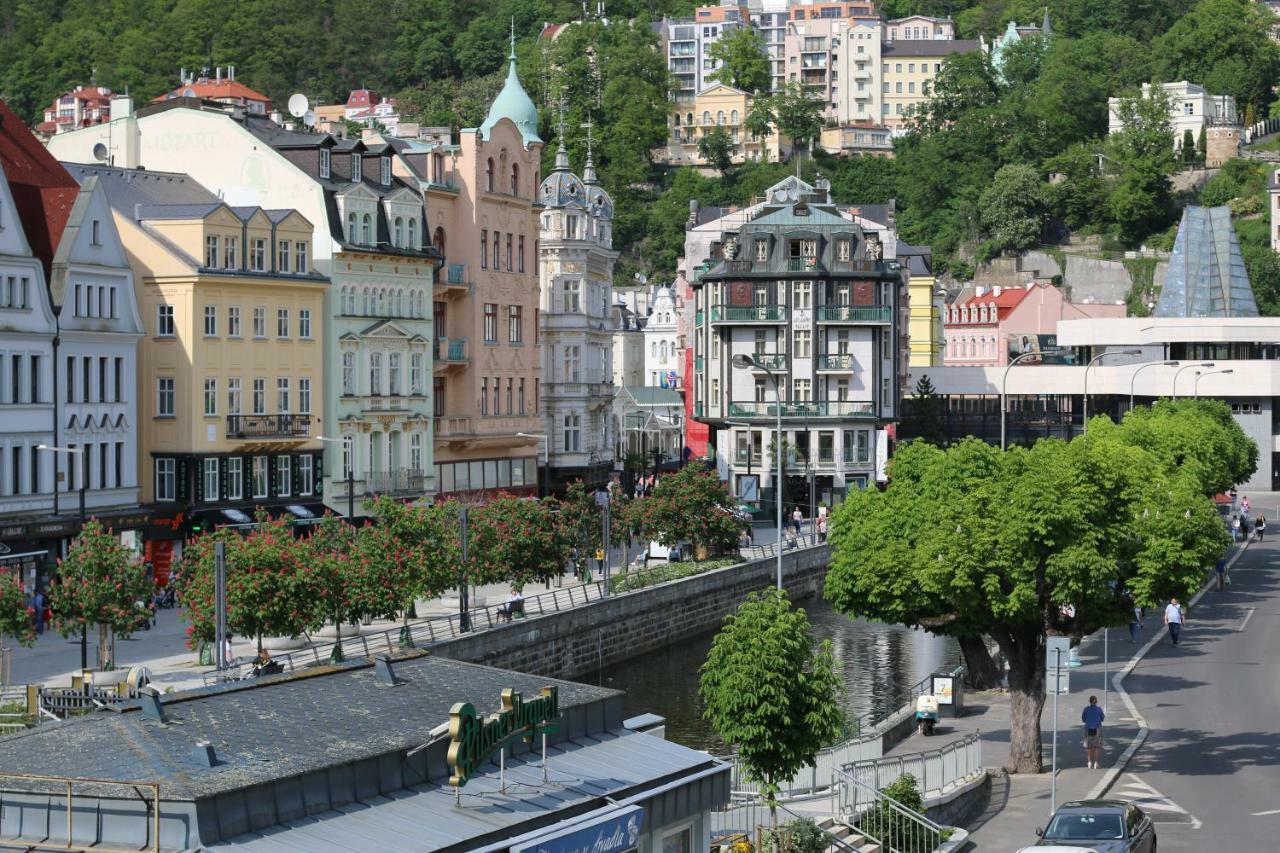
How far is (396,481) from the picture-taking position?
80.0 metres

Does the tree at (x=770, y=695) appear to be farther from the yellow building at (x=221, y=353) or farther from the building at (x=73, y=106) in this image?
the building at (x=73, y=106)

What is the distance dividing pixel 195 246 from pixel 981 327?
360 ft

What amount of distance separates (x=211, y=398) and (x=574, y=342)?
94.2 ft

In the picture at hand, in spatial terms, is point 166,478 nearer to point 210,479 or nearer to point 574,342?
point 210,479

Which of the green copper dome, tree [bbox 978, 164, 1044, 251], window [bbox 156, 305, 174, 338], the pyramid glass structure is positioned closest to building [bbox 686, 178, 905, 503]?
the green copper dome

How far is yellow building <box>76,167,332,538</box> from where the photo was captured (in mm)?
70375

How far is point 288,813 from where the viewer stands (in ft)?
74.0

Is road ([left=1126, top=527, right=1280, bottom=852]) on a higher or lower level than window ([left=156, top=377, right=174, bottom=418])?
lower

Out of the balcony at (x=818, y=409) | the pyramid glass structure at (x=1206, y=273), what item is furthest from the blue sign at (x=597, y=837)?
the pyramid glass structure at (x=1206, y=273)

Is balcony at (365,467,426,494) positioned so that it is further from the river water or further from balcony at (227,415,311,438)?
the river water

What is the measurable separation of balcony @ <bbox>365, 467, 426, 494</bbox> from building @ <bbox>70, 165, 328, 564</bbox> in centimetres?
318

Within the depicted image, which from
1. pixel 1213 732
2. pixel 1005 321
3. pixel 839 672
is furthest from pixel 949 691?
pixel 1005 321

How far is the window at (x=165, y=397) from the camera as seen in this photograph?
70.6 meters

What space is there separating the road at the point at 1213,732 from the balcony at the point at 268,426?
91.8 ft
